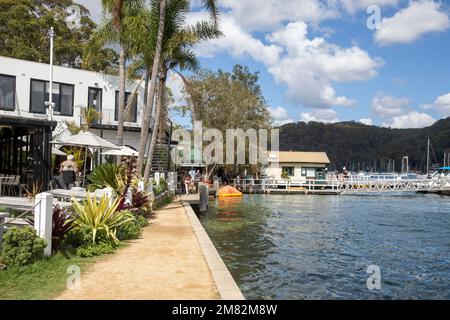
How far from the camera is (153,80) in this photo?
17.9 metres

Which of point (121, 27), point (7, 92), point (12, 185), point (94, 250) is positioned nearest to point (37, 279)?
point (94, 250)

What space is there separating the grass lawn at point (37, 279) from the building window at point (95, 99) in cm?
2410

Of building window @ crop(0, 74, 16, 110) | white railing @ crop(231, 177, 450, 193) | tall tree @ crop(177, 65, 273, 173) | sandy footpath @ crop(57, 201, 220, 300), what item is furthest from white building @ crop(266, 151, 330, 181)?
sandy footpath @ crop(57, 201, 220, 300)

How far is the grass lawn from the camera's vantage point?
247 inches

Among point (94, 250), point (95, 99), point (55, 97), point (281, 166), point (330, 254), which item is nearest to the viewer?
point (94, 250)

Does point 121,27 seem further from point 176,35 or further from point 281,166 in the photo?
point 281,166

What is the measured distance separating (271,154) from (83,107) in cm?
2768

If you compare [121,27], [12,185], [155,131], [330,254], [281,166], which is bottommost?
[330,254]

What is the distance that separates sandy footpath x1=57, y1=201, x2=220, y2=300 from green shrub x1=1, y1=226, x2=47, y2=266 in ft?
3.14

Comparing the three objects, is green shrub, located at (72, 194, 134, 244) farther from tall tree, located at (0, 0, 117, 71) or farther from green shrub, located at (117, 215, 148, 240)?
tall tree, located at (0, 0, 117, 71)

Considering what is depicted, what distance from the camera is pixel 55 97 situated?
96.4ft

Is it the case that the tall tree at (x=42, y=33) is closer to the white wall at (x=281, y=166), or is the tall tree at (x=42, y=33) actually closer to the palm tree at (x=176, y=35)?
the palm tree at (x=176, y=35)

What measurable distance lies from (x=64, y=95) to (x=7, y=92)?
140 inches

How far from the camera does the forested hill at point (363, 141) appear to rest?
150 meters
